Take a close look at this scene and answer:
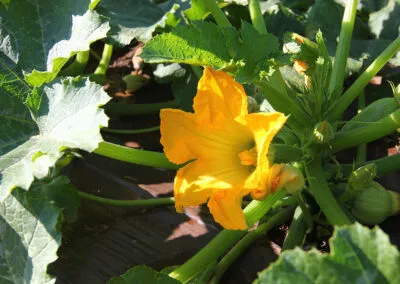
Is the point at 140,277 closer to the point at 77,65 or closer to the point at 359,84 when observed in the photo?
the point at 359,84

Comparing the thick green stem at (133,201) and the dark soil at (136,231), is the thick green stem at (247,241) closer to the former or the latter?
the dark soil at (136,231)

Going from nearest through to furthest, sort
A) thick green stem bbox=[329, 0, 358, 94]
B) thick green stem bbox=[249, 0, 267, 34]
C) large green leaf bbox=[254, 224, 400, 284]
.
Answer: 1. large green leaf bbox=[254, 224, 400, 284]
2. thick green stem bbox=[329, 0, 358, 94]
3. thick green stem bbox=[249, 0, 267, 34]

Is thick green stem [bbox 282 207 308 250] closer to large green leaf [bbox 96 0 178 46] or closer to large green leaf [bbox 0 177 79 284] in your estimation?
large green leaf [bbox 0 177 79 284]

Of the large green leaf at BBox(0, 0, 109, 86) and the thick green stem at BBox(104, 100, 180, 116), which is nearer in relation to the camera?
the large green leaf at BBox(0, 0, 109, 86)

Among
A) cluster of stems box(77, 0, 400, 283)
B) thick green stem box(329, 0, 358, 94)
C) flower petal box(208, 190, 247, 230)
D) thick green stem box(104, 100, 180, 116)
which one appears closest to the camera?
flower petal box(208, 190, 247, 230)

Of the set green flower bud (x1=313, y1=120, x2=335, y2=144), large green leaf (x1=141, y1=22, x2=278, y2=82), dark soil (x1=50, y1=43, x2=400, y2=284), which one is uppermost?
large green leaf (x1=141, y1=22, x2=278, y2=82)

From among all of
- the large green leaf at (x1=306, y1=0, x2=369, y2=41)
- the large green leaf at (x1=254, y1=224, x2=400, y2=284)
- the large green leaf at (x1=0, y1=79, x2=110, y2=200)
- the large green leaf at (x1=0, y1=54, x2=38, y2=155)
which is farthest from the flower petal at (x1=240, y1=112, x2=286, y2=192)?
→ the large green leaf at (x1=306, y1=0, x2=369, y2=41)

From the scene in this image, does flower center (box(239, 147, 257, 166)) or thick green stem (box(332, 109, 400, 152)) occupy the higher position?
flower center (box(239, 147, 257, 166))

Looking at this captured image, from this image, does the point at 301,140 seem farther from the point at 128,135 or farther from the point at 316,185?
the point at 128,135
